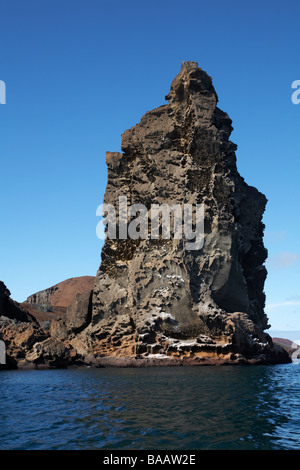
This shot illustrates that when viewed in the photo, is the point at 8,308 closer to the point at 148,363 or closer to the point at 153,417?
the point at 148,363

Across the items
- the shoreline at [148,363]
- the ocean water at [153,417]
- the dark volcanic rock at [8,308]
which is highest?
the dark volcanic rock at [8,308]

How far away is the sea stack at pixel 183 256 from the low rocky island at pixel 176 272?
115 mm

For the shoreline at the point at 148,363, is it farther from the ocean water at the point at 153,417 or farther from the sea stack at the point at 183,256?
the ocean water at the point at 153,417

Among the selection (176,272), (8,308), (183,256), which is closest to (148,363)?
(176,272)

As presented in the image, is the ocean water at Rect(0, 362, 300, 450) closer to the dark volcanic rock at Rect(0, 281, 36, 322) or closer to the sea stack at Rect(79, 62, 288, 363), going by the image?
the sea stack at Rect(79, 62, 288, 363)

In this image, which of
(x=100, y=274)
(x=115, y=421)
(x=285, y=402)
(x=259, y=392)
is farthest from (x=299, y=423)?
(x=100, y=274)

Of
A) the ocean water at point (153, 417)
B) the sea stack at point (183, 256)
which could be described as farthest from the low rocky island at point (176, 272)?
the ocean water at point (153, 417)

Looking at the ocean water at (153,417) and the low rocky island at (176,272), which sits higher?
the low rocky island at (176,272)

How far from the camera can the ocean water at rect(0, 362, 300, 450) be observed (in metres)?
11.1

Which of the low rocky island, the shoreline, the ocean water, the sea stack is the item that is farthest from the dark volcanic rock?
the ocean water

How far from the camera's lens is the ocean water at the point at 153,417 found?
11.1 metres

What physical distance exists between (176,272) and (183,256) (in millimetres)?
1864

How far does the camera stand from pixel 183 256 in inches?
1818

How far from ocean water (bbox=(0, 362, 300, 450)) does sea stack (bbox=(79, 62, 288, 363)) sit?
19.5 metres
